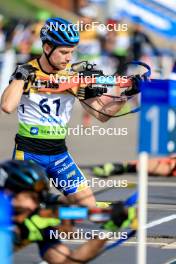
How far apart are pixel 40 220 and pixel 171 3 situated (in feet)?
72.6

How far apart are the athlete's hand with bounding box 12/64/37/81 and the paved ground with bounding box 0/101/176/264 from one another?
5.79ft

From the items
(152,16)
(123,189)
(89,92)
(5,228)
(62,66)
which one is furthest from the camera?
(152,16)

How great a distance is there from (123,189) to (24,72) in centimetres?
590

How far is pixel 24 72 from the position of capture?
845 cm

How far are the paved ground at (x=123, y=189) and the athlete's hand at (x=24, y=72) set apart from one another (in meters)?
1.77

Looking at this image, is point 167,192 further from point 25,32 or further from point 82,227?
point 25,32

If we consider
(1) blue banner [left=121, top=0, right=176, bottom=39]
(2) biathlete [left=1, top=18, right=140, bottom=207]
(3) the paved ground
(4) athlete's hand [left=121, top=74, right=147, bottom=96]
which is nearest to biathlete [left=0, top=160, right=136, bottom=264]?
(2) biathlete [left=1, top=18, right=140, bottom=207]

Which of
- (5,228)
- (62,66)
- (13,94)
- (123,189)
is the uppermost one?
(62,66)

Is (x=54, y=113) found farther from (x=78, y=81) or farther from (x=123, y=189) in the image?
(x=123, y=189)

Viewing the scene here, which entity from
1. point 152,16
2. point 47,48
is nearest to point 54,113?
point 47,48

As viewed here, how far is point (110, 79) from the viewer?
29.4ft

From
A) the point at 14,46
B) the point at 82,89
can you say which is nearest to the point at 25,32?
the point at 14,46

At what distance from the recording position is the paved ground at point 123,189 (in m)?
9.68

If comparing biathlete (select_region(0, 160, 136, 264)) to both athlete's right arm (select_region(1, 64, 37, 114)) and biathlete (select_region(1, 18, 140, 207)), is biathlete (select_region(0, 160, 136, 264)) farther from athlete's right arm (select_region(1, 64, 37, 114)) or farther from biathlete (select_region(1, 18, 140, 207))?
biathlete (select_region(1, 18, 140, 207))
